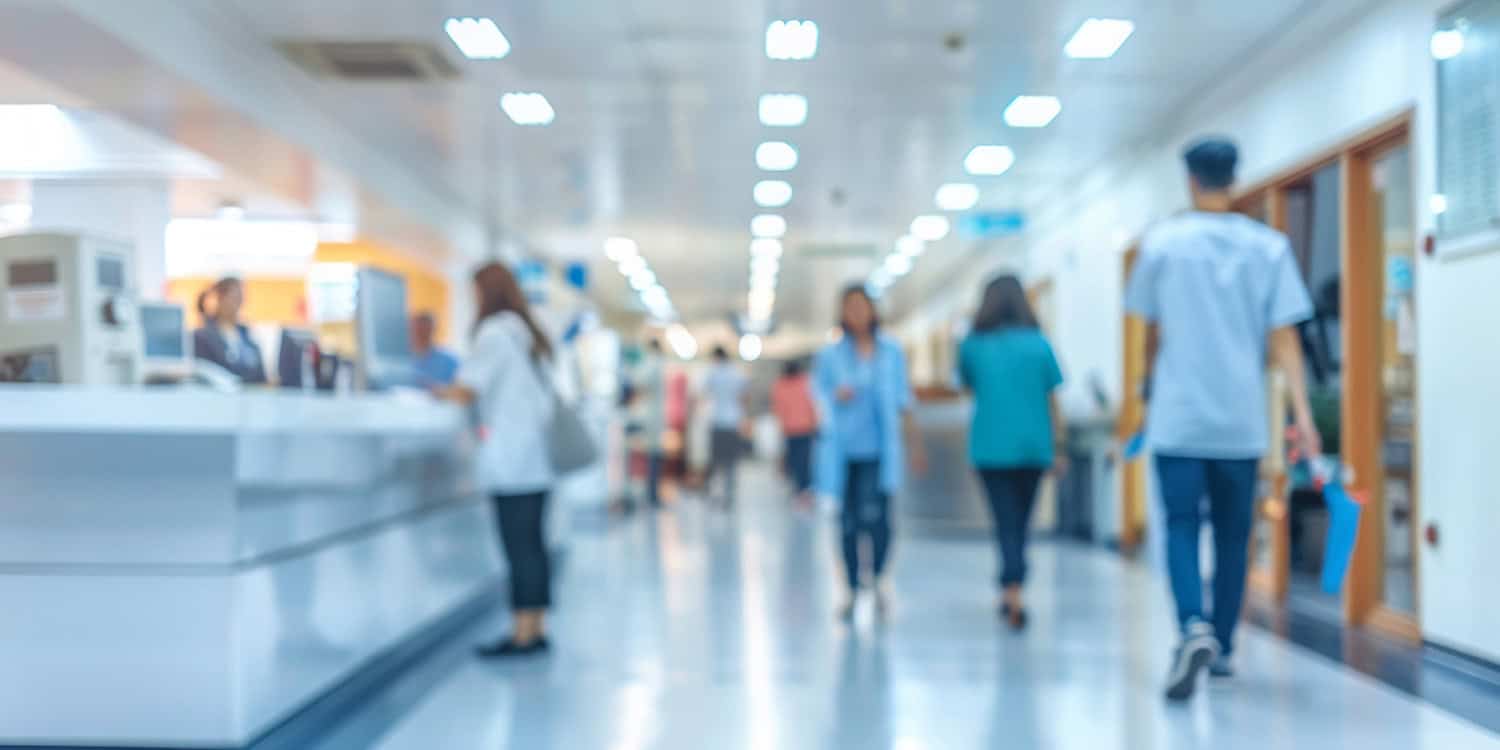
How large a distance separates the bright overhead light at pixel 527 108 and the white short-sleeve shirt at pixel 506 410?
2487 mm

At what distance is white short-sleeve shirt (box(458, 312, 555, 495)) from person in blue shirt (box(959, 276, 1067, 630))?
5.63ft

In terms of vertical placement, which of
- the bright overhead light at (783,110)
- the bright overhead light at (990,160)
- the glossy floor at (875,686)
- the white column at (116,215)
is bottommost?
the glossy floor at (875,686)

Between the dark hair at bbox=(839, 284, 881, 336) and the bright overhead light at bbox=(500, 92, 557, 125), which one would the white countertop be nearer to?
the dark hair at bbox=(839, 284, 881, 336)

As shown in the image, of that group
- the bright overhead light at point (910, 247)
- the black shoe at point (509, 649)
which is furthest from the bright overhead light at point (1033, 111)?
the bright overhead light at point (910, 247)

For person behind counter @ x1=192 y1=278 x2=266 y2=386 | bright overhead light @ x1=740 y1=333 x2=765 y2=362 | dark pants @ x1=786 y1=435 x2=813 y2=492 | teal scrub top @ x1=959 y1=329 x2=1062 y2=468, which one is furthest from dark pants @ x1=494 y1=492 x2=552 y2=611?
bright overhead light @ x1=740 y1=333 x2=765 y2=362

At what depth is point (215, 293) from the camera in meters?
4.21

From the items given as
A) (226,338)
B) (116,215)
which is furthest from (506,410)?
(116,215)

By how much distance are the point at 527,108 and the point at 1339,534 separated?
4.83m

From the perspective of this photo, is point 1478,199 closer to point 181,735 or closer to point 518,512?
point 518,512

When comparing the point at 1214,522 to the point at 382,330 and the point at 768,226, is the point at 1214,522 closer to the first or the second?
the point at 382,330

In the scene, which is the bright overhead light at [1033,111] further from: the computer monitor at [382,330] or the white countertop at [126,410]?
the white countertop at [126,410]

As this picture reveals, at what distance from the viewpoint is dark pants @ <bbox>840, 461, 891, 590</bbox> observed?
5.60 m

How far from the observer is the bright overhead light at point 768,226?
34.1 feet

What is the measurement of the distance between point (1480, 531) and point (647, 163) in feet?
19.2
